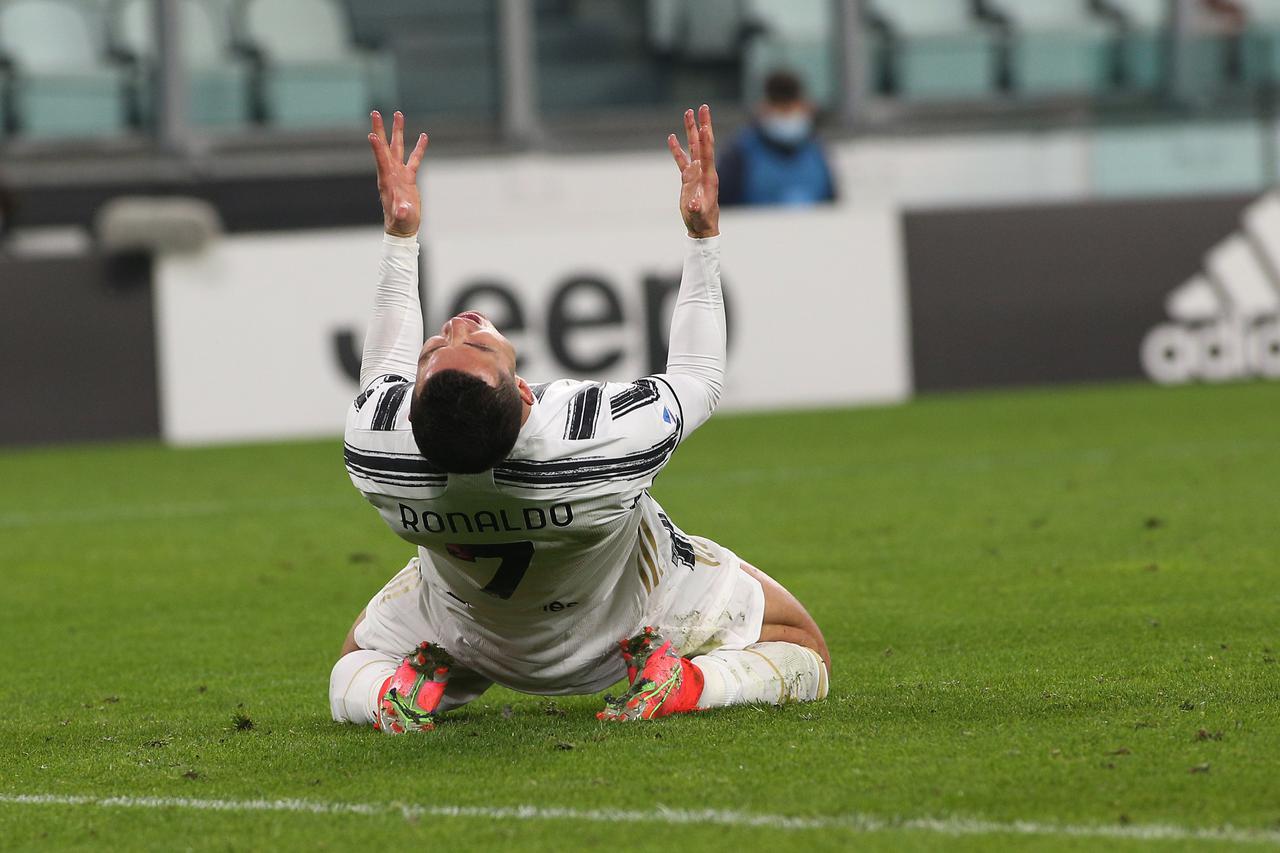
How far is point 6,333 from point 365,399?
385 inches

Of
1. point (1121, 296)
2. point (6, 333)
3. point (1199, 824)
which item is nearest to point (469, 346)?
point (1199, 824)

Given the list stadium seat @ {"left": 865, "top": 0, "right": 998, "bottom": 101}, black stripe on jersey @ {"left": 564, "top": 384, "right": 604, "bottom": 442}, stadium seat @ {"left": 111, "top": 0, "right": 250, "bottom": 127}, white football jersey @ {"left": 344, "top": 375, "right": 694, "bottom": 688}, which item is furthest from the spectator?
black stripe on jersey @ {"left": 564, "top": 384, "right": 604, "bottom": 442}

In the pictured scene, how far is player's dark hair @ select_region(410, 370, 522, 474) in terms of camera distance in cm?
384

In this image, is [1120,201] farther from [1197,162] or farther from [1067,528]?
[1067,528]

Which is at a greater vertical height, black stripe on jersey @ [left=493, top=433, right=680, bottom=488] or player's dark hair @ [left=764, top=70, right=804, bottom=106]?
player's dark hair @ [left=764, top=70, right=804, bottom=106]

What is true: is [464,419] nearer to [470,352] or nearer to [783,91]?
[470,352]

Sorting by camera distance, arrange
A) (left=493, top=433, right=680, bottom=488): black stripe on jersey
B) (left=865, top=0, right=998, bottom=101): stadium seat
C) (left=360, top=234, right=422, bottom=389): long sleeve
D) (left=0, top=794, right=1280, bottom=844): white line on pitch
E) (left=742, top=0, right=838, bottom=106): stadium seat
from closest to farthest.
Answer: (left=0, top=794, right=1280, bottom=844): white line on pitch
(left=493, top=433, right=680, bottom=488): black stripe on jersey
(left=360, top=234, right=422, bottom=389): long sleeve
(left=742, top=0, right=838, bottom=106): stadium seat
(left=865, top=0, right=998, bottom=101): stadium seat

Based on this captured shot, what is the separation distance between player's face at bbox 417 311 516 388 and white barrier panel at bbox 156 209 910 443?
30.7ft

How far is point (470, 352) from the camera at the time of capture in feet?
12.8

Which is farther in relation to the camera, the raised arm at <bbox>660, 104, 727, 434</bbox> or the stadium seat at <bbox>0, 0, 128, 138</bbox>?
the stadium seat at <bbox>0, 0, 128, 138</bbox>

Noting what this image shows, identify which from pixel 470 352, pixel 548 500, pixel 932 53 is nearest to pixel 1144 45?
pixel 932 53

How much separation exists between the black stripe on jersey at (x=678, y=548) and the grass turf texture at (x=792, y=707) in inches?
14.6

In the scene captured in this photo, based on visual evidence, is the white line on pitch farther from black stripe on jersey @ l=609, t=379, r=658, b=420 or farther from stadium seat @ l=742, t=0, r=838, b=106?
stadium seat @ l=742, t=0, r=838, b=106

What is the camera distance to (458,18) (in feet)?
57.5
